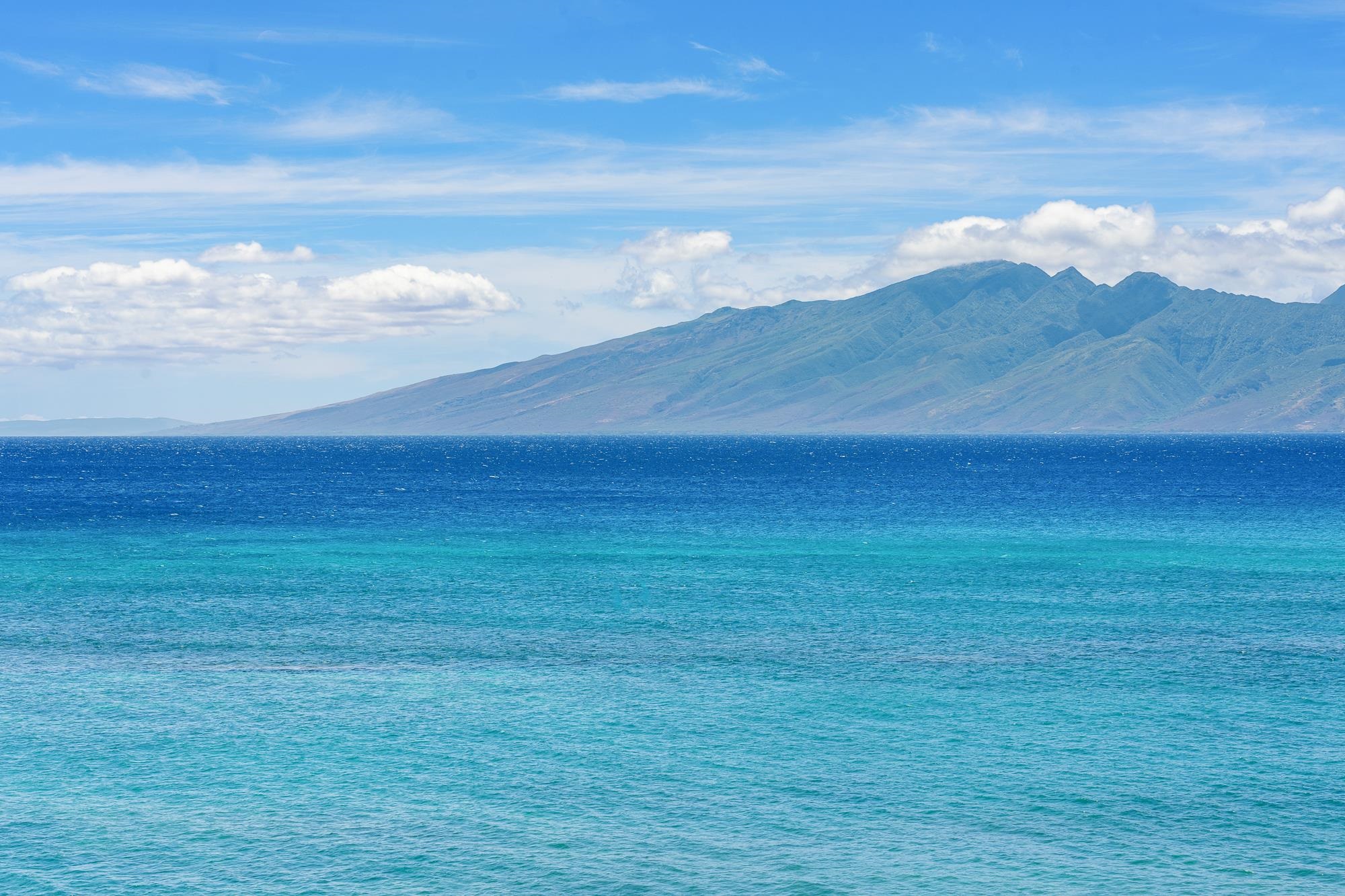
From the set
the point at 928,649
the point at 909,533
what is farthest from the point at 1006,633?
the point at 909,533

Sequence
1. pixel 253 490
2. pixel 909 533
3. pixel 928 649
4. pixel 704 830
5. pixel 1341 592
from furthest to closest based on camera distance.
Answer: pixel 253 490 < pixel 909 533 < pixel 1341 592 < pixel 928 649 < pixel 704 830

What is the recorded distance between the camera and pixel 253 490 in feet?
619

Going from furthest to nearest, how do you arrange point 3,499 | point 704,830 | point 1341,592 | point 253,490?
point 253,490
point 3,499
point 1341,592
point 704,830

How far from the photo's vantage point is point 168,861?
33.9 meters

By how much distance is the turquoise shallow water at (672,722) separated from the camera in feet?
112

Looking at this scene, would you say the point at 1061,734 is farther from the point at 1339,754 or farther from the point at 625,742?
the point at 625,742

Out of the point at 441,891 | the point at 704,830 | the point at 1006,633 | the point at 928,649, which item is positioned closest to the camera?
the point at 441,891

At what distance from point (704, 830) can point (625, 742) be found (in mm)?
8827

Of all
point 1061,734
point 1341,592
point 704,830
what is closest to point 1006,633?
point 1061,734

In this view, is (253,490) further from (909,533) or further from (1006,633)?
(1006,633)

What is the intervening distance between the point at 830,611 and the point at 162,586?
4243 cm

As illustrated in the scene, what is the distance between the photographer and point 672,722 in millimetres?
47281

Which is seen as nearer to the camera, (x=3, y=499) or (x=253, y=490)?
(x=3, y=499)

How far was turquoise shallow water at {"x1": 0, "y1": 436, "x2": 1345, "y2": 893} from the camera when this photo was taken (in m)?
34.2
